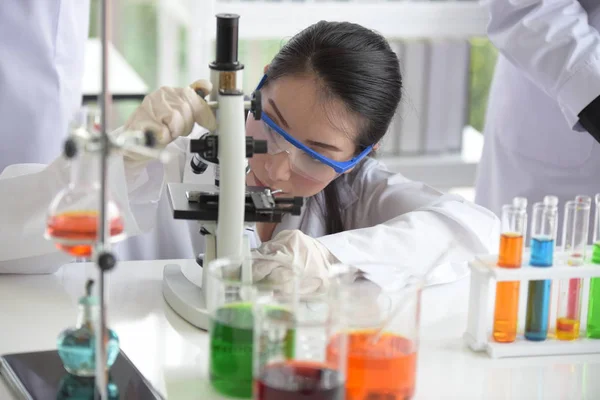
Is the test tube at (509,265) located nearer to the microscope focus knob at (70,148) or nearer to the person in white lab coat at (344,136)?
the person in white lab coat at (344,136)

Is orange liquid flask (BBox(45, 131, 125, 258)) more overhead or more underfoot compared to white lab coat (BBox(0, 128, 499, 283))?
more overhead

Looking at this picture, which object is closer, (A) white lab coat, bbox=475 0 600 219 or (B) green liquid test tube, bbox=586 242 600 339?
(B) green liquid test tube, bbox=586 242 600 339

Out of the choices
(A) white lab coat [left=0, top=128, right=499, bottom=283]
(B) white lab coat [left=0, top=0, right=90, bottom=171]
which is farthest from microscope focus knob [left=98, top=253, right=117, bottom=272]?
(B) white lab coat [left=0, top=0, right=90, bottom=171]

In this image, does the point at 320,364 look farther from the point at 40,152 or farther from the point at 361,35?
the point at 40,152

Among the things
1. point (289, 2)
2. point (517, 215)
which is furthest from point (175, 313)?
point (289, 2)

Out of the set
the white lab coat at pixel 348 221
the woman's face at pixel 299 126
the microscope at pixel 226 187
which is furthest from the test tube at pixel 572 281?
the woman's face at pixel 299 126

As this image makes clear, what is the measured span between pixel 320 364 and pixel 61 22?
1465mm

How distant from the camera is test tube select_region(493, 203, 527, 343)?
139 cm

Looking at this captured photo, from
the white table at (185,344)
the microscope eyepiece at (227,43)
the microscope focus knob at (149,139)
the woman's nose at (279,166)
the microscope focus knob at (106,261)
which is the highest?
the microscope eyepiece at (227,43)

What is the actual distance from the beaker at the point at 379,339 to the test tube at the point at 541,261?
0.89 feet

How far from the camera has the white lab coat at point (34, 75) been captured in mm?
2174

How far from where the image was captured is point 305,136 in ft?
6.06

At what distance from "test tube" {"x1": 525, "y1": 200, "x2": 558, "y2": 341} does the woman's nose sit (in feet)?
1.90

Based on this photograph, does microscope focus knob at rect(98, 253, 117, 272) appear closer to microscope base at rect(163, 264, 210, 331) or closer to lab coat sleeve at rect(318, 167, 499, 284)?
microscope base at rect(163, 264, 210, 331)
